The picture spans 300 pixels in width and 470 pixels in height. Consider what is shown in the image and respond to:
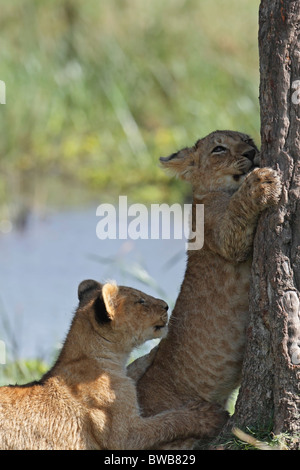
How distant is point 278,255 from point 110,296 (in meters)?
1.24

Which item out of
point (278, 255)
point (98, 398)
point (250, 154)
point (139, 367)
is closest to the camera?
A: point (278, 255)

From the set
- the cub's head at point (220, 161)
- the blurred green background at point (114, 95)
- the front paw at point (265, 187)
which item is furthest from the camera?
the blurred green background at point (114, 95)

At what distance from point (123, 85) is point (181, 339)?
9.18 metres

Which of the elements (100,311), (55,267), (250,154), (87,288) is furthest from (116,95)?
(100,311)

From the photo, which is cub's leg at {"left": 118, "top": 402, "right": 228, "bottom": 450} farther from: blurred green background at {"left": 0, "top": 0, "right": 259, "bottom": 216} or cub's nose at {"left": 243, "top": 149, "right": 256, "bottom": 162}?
blurred green background at {"left": 0, "top": 0, "right": 259, "bottom": 216}

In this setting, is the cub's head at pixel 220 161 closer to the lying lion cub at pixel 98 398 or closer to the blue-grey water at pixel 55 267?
the lying lion cub at pixel 98 398

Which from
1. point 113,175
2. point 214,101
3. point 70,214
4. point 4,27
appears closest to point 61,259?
point 70,214

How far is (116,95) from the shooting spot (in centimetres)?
1427

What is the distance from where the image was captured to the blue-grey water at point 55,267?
9820 millimetres

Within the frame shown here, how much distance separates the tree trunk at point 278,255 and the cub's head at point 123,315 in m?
0.80

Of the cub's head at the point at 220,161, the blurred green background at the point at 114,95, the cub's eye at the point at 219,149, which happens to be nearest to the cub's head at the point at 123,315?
the cub's head at the point at 220,161

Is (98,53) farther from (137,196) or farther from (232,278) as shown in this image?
(232,278)

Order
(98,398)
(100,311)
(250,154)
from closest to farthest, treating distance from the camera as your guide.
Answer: (98,398)
(100,311)
(250,154)

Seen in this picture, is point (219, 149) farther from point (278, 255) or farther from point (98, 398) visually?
point (98, 398)
